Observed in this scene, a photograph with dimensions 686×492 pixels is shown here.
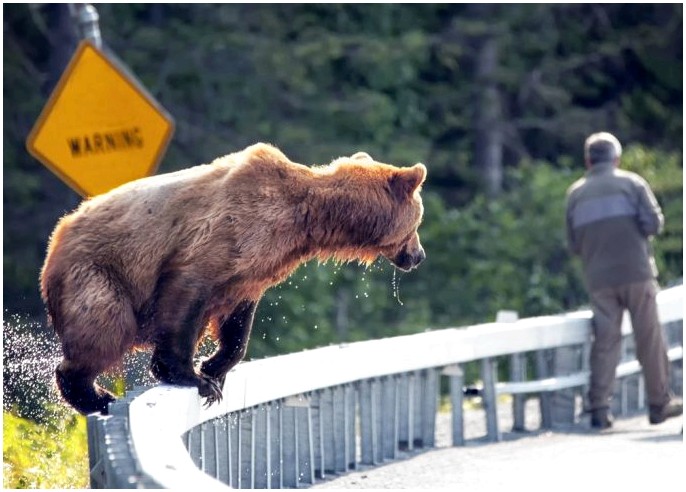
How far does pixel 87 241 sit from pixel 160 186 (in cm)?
47

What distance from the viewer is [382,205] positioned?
9.05m

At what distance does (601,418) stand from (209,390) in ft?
14.4

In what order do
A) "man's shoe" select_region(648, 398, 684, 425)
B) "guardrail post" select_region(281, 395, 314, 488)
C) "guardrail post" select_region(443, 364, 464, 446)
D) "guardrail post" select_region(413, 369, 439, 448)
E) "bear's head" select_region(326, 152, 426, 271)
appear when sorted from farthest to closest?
1. "man's shoe" select_region(648, 398, 684, 425)
2. "guardrail post" select_region(443, 364, 464, 446)
3. "guardrail post" select_region(413, 369, 439, 448)
4. "guardrail post" select_region(281, 395, 314, 488)
5. "bear's head" select_region(326, 152, 426, 271)

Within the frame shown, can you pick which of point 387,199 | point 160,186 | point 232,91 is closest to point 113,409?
point 160,186

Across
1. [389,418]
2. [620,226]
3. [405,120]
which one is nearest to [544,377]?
[620,226]

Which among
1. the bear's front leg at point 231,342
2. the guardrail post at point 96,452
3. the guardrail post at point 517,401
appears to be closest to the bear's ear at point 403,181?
the bear's front leg at point 231,342

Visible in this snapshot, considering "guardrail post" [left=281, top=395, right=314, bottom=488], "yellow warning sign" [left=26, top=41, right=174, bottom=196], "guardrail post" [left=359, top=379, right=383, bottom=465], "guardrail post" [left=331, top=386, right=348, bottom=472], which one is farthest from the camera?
"yellow warning sign" [left=26, top=41, right=174, bottom=196]

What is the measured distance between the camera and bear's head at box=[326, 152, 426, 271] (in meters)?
8.98

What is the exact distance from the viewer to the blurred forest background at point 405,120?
69.9 ft

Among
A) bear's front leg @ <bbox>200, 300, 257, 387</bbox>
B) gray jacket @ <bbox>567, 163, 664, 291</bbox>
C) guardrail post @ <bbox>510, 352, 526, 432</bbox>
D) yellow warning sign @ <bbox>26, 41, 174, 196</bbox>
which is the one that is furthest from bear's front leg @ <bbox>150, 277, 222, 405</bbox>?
gray jacket @ <bbox>567, 163, 664, 291</bbox>

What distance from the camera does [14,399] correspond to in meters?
10.4

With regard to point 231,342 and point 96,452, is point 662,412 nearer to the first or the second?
point 231,342

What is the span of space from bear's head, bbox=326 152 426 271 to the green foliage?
5.91ft

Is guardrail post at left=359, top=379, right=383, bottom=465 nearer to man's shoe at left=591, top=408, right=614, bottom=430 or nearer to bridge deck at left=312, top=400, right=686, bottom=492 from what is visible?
bridge deck at left=312, top=400, right=686, bottom=492
